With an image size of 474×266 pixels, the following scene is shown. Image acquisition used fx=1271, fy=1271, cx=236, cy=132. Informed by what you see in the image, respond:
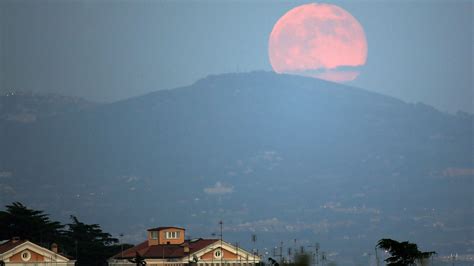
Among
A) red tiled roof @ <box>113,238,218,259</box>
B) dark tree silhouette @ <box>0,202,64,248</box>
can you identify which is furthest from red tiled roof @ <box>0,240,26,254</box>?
dark tree silhouette @ <box>0,202,64,248</box>

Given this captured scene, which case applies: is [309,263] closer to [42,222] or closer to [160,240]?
[160,240]

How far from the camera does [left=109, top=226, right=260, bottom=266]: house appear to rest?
407 feet

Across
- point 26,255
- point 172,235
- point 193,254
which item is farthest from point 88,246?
point 193,254

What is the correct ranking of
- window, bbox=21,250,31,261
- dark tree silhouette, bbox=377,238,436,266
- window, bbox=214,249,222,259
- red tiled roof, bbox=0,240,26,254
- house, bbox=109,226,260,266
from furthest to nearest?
window, bbox=214,249,222,259 → red tiled roof, bbox=0,240,26,254 → house, bbox=109,226,260,266 → window, bbox=21,250,31,261 → dark tree silhouette, bbox=377,238,436,266

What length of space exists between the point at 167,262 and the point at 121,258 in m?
9.94

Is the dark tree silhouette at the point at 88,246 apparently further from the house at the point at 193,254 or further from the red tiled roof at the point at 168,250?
the house at the point at 193,254

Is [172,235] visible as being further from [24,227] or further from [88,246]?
[88,246]

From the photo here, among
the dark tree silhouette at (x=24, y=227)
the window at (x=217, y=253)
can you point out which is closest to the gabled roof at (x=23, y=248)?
the window at (x=217, y=253)

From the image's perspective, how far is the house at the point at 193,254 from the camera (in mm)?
123938

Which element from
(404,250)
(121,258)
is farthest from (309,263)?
(121,258)

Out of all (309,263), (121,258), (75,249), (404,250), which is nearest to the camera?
(309,263)

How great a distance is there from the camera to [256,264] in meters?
128

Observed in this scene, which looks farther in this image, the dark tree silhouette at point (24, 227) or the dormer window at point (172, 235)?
the dark tree silhouette at point (24, 227)

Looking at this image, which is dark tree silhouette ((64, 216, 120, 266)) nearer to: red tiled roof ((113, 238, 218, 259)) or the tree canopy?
the tree canopy
